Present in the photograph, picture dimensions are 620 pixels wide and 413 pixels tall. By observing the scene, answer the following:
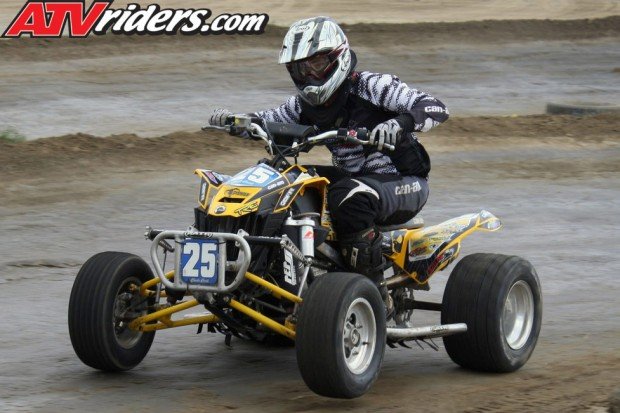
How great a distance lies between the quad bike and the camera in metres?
6.62

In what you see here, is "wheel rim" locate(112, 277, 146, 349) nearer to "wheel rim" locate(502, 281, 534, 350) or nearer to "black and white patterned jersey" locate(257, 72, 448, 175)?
"black and white patterned jersey" locate(257, 72, 448, 175)

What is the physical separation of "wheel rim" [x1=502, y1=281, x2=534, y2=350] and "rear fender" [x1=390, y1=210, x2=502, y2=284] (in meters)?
0.50

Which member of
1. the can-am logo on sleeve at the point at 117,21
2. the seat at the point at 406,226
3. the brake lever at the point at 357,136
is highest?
the can-am logo on sleeve at the point at 117,21

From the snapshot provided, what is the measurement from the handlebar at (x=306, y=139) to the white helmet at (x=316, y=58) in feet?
1.17

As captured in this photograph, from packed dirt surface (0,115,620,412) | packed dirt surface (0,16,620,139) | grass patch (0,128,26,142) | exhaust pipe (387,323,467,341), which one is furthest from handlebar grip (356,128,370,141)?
packed dirt surface (0,16,620,139)

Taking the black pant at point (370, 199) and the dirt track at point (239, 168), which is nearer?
the dirt track at point (239, 168)

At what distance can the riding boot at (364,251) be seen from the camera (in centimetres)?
740

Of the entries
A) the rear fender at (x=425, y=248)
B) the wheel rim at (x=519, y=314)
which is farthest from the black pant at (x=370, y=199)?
the wheel rim at (x=519, y=314)

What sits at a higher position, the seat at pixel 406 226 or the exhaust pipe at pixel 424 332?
the seat at pixel 406 226

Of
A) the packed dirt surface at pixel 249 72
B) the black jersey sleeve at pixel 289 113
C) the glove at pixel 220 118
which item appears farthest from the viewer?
the packed dirt surface at pixel 249 72

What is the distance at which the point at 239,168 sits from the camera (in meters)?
14.8

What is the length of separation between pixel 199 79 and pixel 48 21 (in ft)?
14.8

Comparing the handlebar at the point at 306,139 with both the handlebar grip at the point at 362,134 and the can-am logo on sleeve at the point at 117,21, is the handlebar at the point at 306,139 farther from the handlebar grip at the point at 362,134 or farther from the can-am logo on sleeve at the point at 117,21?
the can-am logo on sleeve at the point at 117,21

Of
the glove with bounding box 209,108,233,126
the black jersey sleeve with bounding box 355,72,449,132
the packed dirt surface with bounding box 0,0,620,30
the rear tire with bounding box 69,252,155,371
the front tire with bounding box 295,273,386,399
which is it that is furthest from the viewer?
the packed dirt surface with bounding box 0,0,620,30
